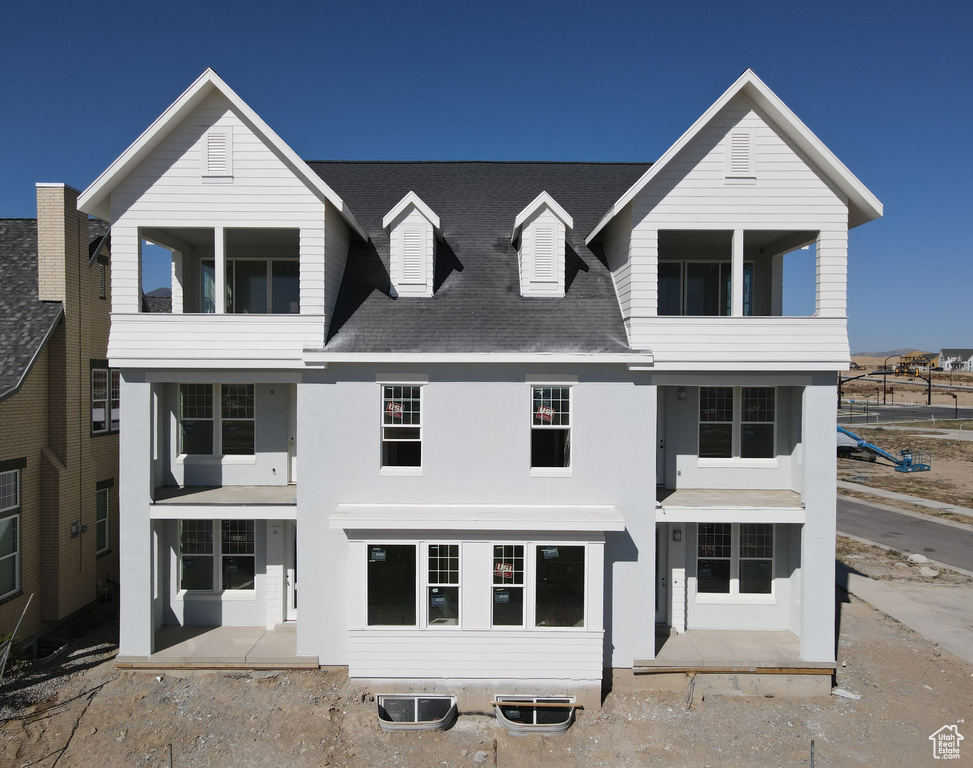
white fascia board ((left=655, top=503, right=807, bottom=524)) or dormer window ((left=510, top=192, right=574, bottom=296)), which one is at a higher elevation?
dormer window ((left=510, top=192, right=574, bottom=296))

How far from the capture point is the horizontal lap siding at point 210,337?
1274cm

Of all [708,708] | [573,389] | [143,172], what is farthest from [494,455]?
[143,172]

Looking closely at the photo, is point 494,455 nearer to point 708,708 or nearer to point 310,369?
point 310,369

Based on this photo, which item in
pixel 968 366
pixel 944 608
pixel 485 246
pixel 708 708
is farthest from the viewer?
pixel 968 366

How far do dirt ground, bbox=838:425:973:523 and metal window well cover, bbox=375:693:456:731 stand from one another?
91.8ft

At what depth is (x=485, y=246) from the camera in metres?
15.6

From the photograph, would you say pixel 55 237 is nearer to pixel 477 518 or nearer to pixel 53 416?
pixel 53 416

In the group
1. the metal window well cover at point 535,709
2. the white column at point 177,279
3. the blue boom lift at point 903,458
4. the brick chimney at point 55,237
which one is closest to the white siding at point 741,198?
the metal window well cover at point 535,709

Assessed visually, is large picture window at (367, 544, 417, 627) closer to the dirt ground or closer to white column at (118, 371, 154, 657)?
white column at (118, 371, 154, 657)

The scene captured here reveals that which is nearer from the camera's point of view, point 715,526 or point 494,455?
point 494,455

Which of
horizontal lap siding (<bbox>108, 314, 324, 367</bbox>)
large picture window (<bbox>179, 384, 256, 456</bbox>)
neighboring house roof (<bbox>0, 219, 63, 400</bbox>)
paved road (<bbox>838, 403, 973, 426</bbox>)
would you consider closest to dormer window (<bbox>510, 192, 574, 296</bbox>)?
horizontal lap siding (<bbox>108, 314, 324, 367</bbox>)

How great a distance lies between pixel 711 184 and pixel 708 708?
37.4ft

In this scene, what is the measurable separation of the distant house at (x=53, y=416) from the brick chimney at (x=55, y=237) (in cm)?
3

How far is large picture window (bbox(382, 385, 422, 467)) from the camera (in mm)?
13000
